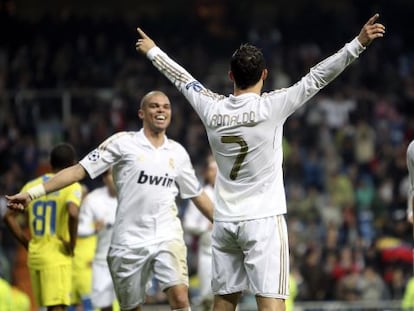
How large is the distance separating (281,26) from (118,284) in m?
17.1

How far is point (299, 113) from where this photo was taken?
24.3m

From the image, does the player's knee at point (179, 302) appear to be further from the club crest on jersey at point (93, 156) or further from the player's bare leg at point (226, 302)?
the player's bare leg at point (226, 302)

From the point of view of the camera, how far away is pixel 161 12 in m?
28.2

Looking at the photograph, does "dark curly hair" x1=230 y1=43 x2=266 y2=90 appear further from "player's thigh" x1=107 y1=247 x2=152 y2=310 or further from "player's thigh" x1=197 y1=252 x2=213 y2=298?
"player's thigh" x1=197 y1=252 x2=213 y2=298

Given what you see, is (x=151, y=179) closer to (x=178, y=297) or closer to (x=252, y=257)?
(x=178, y=297)

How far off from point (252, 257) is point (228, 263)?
0.24m

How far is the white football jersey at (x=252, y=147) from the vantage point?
8492mm

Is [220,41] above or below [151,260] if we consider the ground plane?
above

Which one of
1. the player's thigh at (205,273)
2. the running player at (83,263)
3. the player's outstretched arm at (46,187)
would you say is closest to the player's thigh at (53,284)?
the running player at (83,263)

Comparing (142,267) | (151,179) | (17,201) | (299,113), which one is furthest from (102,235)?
Answer: (299,113)

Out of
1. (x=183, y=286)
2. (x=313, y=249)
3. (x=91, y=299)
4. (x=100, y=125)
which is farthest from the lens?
(x=100, y=125)

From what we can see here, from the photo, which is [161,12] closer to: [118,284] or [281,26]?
[281,26]

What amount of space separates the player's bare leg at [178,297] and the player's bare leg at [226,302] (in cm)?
174

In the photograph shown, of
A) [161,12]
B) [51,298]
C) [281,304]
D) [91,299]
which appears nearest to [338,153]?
[161,12]
